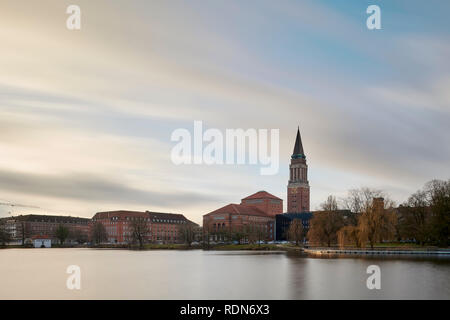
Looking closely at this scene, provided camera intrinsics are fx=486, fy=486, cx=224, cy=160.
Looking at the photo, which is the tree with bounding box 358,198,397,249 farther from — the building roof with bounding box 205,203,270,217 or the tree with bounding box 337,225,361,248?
the building roof with bounding box 205,203,270,217

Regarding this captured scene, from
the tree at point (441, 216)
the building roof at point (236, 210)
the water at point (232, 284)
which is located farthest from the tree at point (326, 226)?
the building roof at point (236, 210)

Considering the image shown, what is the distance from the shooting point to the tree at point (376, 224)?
243ft

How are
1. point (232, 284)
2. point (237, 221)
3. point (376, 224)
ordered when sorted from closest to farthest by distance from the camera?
1. point (232, 284)
2. point (376, 224)
3. point (237, 221)

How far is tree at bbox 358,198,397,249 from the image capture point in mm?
74062

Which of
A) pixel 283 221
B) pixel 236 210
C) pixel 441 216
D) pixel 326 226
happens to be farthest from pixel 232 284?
pixel 283 221

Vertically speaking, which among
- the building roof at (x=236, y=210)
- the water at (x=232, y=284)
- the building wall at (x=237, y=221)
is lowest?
the building wall at (x=237, y=221)

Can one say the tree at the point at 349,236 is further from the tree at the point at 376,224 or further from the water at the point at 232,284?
the water at the point at 232,284

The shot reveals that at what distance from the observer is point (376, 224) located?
244 ft

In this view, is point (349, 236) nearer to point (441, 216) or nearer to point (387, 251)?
point (387, 251)

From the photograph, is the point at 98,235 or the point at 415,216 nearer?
the point at 415,216

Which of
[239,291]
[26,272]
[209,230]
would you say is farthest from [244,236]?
[239,291]

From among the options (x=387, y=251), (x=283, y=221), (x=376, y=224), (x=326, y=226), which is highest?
(x=376, y=224)

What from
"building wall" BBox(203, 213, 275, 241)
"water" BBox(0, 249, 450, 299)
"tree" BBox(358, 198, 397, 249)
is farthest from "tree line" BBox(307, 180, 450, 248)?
"building wall" BBox(203, 213, 275, 241)

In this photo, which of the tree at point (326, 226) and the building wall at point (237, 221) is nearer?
the tree at point (326, 226)
